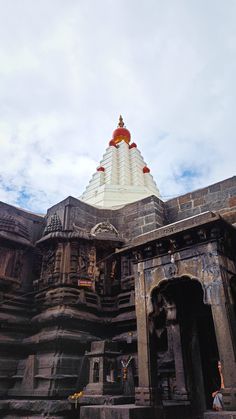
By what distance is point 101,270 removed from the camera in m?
12.6

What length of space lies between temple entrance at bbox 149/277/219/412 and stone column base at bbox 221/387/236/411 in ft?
7.67

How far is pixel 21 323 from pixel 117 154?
59.5 feet

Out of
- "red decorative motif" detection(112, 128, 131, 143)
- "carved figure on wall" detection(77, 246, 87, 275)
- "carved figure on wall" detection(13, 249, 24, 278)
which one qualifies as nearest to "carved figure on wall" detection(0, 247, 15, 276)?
"carved figure on wall" detection(13, 249, 24, 278)

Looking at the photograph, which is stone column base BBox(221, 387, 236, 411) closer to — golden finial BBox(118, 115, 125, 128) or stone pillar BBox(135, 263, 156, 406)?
stone pillar BBox(135, 263, 156, 406)

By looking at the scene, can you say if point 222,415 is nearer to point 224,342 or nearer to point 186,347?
point 224,342

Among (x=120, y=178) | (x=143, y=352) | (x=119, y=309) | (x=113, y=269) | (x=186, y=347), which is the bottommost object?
(x=143, y=352)

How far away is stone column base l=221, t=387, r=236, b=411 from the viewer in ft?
18.8

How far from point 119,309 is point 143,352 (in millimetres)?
4315

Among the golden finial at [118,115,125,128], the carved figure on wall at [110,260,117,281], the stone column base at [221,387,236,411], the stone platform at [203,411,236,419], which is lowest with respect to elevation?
the stone platform at [203,411,236,419]

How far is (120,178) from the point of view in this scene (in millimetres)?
23703

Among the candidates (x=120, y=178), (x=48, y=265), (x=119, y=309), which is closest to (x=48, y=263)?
(x=48, y=265)

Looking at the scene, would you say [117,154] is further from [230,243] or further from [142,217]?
[230,243]

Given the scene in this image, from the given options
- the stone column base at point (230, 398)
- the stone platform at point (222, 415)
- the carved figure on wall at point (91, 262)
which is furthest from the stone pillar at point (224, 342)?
the carved figure on wall at point (91, 262)

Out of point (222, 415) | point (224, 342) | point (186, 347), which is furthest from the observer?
point (186, 347)
